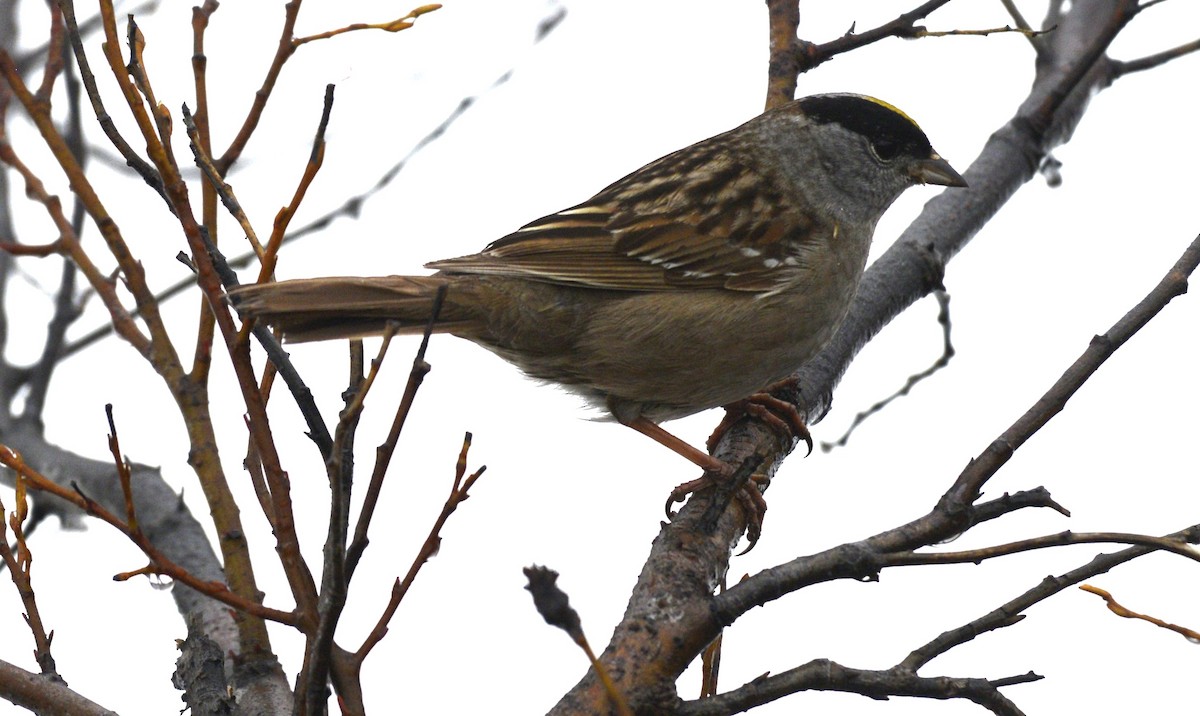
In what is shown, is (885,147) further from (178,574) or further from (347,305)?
(178,574)

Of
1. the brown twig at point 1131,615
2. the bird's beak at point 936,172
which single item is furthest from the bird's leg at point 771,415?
the brown twig at point 1131,615

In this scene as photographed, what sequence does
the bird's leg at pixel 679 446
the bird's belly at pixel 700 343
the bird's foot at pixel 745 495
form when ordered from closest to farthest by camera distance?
1. the bird's foot at pixel 745 495
2. the bird's leg at pixel 679 446
3. the bird's belly at pixel 700 343

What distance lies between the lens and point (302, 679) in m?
2.38

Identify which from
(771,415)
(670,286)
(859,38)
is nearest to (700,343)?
(670,286)

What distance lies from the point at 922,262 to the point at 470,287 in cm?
189

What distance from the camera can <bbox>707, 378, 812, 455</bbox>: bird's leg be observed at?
462 centimetres

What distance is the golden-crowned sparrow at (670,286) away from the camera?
14.6 feet

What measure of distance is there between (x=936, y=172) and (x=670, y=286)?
4.28 feet

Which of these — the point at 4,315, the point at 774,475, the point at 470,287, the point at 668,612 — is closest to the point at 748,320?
the point at 774,475

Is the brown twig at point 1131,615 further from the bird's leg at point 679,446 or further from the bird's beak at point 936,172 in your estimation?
the bird's beak at point 936,172

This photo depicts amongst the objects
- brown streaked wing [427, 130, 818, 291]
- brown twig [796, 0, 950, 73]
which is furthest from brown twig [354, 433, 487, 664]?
brown twig [796, 0, 950, 73]

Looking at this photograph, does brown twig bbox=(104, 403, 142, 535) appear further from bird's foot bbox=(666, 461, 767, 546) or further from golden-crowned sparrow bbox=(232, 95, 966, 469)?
bird's foot bbox=(666, 461, 767, 546)

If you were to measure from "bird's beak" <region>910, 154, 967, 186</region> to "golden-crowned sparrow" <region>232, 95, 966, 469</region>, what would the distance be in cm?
2

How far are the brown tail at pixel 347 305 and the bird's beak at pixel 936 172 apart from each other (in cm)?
216
